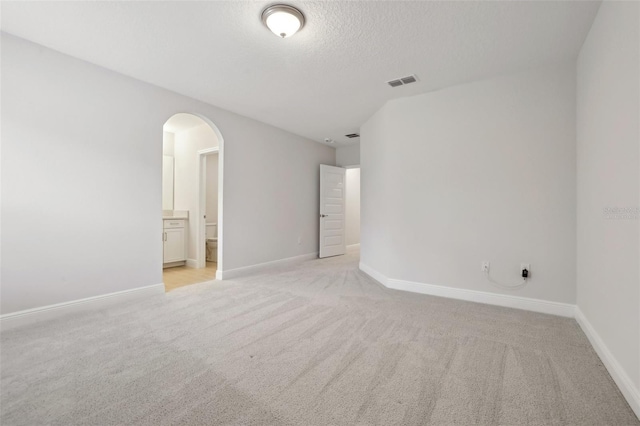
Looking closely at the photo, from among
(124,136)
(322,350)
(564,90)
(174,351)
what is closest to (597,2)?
(564,90)

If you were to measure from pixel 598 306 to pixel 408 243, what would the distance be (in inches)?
73.2

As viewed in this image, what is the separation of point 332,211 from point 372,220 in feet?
6.45

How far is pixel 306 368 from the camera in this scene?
185cm

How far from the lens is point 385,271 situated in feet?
13.1

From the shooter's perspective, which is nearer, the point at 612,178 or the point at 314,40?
the point at 612,178

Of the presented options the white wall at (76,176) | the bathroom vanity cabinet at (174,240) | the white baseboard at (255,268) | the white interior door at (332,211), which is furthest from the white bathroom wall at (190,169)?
the white interior door at (332,211)

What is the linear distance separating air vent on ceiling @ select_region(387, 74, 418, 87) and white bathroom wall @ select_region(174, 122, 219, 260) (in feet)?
10.4

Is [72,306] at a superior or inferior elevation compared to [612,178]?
inferior

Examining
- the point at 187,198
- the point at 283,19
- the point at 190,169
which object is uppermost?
the point at 283,19

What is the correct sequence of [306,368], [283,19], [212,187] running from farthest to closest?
[212,187]
[283,19]
[306,368]

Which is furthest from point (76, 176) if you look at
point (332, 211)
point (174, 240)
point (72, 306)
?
point (332, 211)

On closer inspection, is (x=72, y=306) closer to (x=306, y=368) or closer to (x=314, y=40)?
(x=306, y=368)

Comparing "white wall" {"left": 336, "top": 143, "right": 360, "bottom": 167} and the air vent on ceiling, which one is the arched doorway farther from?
the air vent on ceiling

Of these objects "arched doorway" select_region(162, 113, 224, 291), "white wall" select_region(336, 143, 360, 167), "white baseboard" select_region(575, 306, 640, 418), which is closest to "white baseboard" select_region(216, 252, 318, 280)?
"arched doorway" select_region(162, 113, 224, 291)
